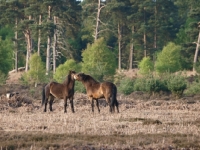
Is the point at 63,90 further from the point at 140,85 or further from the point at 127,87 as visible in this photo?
the point at 127,87

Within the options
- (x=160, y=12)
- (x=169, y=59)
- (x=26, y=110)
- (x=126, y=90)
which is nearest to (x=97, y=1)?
(x=160, y=12)

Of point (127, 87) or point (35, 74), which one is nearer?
point (127, 87)

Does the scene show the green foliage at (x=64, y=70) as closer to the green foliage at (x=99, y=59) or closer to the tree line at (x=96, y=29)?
the green foliage at (x=99, y=59)

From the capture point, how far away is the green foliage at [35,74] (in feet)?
182

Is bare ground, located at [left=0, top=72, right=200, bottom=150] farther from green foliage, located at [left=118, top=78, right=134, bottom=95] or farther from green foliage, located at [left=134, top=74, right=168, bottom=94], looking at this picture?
green foliage, located at [left=118, top=78, right=134, bottom=95]

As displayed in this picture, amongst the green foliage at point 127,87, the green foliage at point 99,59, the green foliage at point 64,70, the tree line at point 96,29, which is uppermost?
the tree line at point 96,29

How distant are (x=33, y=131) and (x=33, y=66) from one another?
40.1 metres

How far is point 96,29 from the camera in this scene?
72438 mm

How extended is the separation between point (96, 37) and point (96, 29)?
4.30ft

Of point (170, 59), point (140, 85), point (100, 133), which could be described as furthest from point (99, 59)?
point (100, 133)

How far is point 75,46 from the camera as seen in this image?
274 feet

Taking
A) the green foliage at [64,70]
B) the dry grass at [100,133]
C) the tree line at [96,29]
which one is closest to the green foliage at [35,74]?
the green foliage at [64,70]

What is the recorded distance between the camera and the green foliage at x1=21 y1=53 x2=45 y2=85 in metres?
55.4

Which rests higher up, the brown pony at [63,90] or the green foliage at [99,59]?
the green foliage at [99,59]
